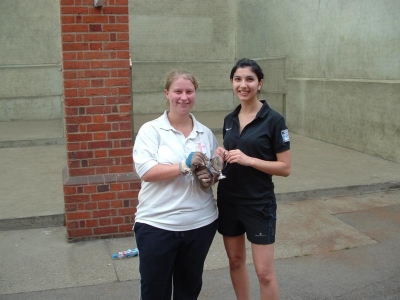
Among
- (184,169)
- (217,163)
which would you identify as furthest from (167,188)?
(217,163)

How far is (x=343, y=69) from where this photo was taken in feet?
30.2

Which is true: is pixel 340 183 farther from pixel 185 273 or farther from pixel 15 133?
pixel 15 133

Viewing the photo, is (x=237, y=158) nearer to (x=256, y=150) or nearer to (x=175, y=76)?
(x=256, y=150)

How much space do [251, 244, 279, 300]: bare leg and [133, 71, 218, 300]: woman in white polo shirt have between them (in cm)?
36

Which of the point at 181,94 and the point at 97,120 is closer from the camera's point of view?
the point at 181,94

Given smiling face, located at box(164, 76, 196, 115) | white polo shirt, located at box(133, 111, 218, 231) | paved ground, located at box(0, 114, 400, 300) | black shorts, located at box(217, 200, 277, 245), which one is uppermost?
smiling face, located at box(164, 76, 196, 115)

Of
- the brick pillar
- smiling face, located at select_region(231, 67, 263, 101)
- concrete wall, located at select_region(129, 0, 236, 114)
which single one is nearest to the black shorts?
smiling face, located at select_region(231, 67, 263, 101)

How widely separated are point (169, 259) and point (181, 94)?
913 mm

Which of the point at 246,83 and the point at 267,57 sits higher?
the point at 267,57

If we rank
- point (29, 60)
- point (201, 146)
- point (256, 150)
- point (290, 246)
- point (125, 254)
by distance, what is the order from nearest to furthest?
point (201, 146) → point (256, 150) → point (125, 254) → point (290, 246) → point (29, 60)

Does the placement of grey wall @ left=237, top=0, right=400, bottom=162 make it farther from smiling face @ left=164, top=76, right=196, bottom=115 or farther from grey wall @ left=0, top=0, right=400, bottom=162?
smiling face @ left=164, top=76, right=196, bottom=115

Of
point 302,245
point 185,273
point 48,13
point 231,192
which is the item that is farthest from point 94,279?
point 48,13

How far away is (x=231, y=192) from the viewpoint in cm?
288

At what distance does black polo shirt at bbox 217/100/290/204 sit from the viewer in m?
2.79
